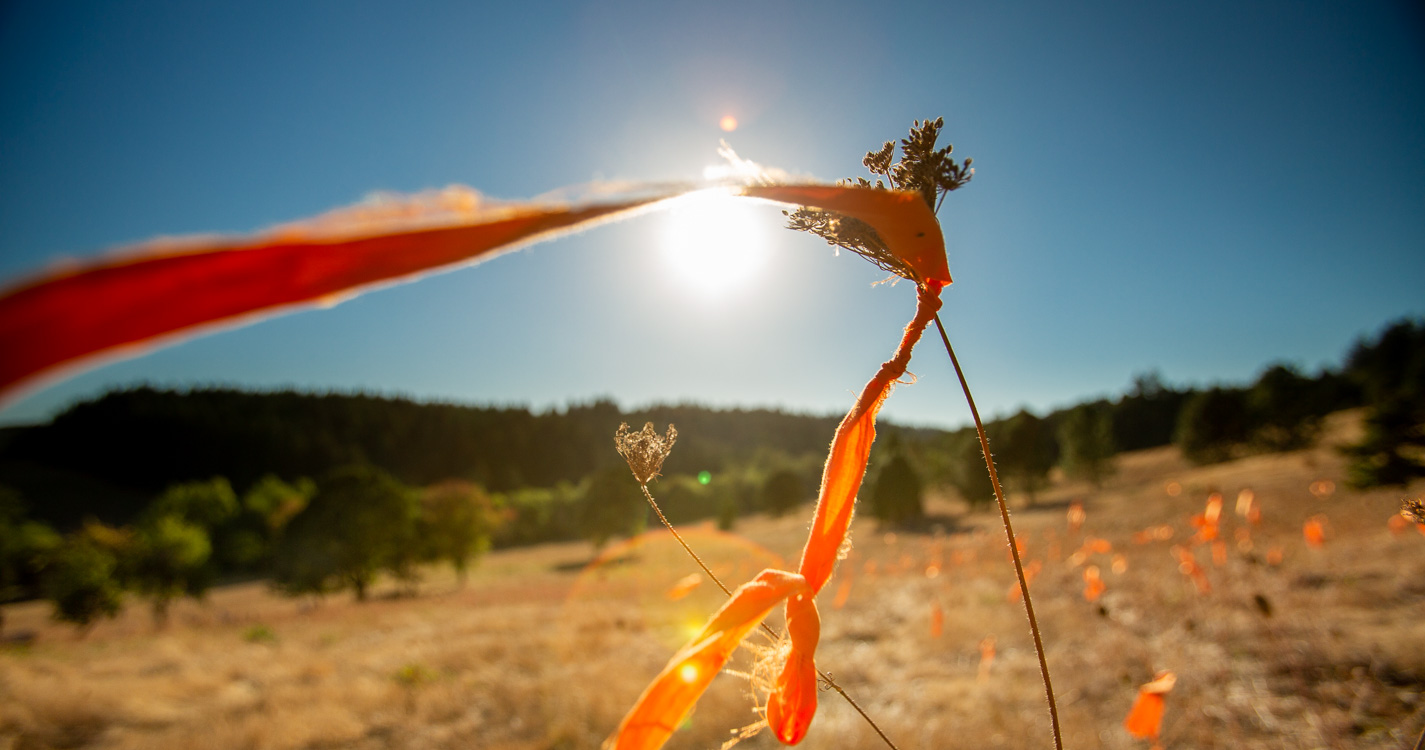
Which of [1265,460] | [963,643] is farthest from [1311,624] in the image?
[1265,460]

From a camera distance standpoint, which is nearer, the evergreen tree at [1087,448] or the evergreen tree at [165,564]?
the evergreen tree at [165,564]

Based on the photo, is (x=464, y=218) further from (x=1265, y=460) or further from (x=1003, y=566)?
(x=1265, y=460)

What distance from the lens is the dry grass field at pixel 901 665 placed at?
6.50 meters

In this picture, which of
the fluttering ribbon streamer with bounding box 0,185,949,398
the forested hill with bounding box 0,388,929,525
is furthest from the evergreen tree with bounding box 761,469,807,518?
the fluttering ribbon streamer with bounding box 0,185,949,398

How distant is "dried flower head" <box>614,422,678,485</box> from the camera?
4.53 ft

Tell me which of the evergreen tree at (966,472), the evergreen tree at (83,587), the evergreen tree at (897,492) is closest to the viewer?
the evergreen tree at (83,587)

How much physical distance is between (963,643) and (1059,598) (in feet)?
13.6

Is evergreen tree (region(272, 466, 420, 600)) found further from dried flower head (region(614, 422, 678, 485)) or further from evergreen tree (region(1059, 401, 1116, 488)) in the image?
evergreen tree (region(1059, 401, 1116, 488))

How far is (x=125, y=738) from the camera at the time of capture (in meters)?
9.69

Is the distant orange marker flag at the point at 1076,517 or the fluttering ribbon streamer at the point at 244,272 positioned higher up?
the fluttering ribbon streamer at the point at 244,272

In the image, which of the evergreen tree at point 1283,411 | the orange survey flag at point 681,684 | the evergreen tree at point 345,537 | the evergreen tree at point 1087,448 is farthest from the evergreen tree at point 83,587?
the evergreen tree at point 1283,411

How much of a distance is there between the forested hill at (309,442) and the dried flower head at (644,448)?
6593 centimetres

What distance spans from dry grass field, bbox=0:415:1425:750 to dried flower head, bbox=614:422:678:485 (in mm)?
2024

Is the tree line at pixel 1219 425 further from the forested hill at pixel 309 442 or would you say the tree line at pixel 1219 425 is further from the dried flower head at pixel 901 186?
the dried flower head at pixel 901 186
